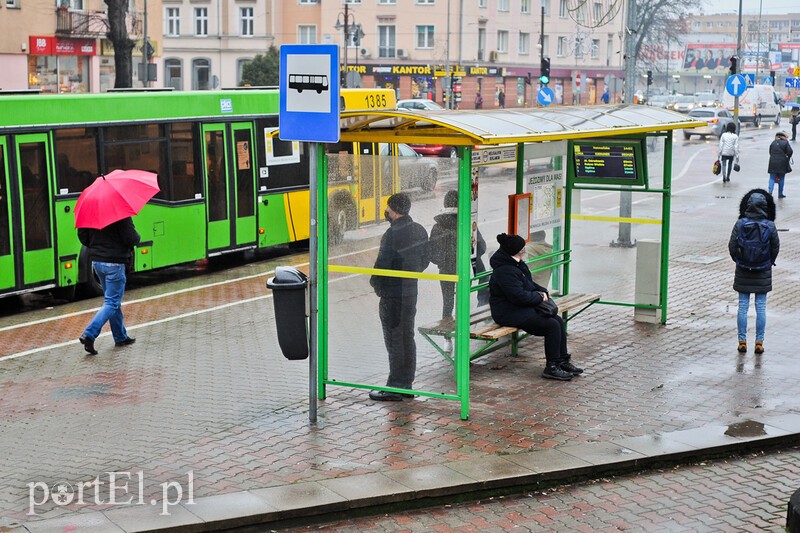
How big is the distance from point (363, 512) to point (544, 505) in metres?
1.16

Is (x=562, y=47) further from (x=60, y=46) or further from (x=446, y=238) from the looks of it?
(x=446, y=238)

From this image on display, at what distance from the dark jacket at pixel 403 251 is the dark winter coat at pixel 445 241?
0.22ft

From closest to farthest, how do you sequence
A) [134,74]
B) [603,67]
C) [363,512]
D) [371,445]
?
[363,512] < [371,445] < [134,74] < [603,67]

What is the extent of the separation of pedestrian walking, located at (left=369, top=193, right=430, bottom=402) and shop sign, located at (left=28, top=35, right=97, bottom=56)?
38.8 m

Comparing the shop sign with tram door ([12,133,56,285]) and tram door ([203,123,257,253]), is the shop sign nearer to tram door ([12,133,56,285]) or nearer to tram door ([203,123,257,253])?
tram door ([203,123,257,253])

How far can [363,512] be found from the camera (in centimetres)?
714

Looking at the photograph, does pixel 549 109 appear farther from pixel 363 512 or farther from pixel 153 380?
pixel 363 512

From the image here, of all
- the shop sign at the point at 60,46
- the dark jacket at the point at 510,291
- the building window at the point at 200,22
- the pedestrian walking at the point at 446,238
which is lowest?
the dark jacket at the point at 510,291

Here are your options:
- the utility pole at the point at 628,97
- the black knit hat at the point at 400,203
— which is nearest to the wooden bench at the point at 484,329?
the black knit hat at the point at 400,203

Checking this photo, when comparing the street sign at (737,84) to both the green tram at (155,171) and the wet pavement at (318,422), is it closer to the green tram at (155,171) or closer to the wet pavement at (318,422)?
the green tram at (155,171)

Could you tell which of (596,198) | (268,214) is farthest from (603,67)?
(268,214)

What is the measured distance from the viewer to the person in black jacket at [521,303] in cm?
995

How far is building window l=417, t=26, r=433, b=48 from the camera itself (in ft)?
261

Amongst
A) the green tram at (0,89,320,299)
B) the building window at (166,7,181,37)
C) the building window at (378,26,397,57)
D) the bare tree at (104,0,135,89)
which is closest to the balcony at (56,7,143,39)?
the bare tree at (104,0,135,89)
